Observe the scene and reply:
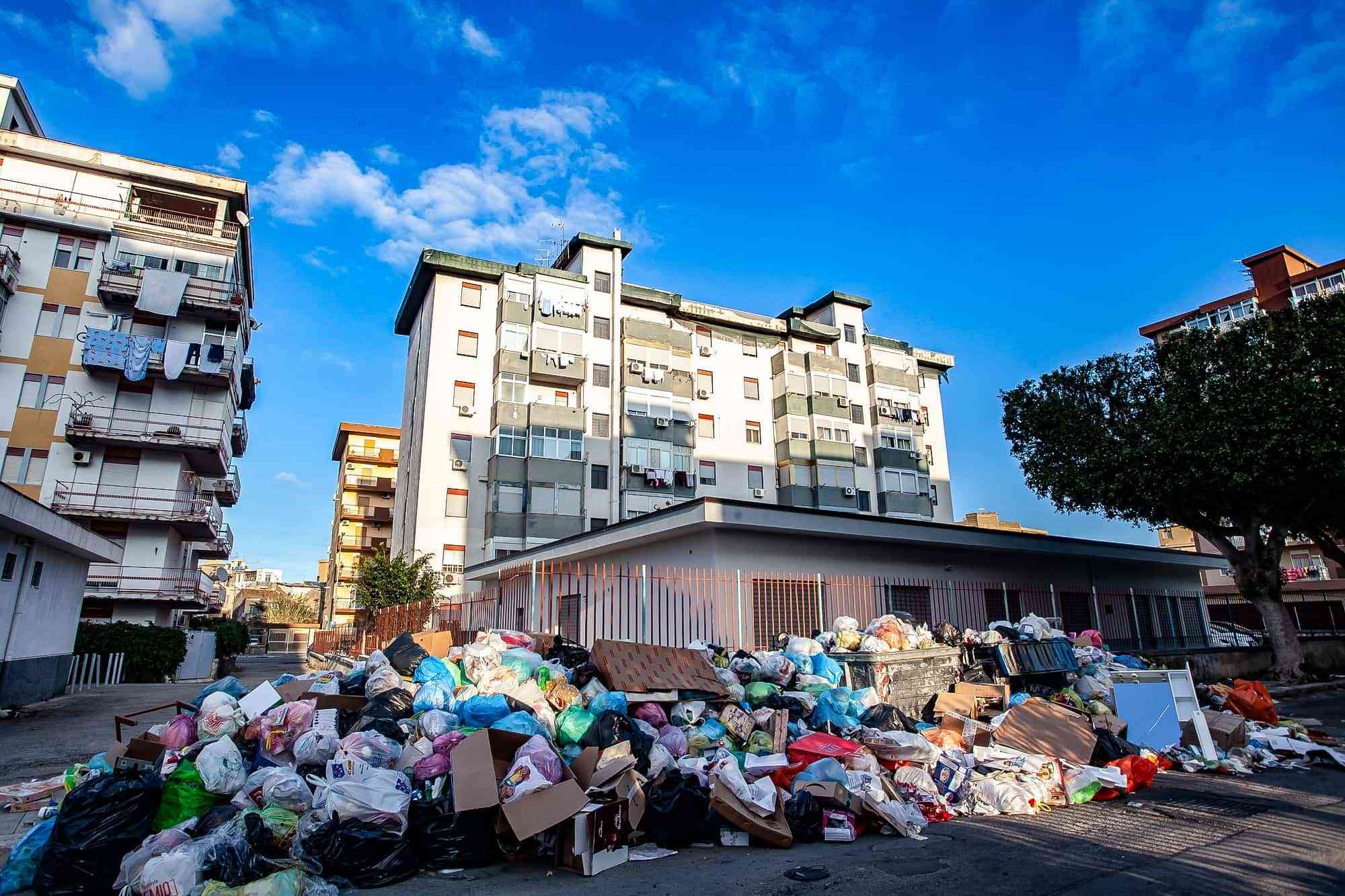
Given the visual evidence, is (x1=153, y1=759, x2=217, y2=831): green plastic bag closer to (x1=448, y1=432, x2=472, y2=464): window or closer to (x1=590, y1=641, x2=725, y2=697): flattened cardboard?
(x1=590, y1=641, x2=725, y2=697): flattened cardboard

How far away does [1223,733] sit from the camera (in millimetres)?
8625

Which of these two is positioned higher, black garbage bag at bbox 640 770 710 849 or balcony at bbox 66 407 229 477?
balcony at bbox 66 407 229 477

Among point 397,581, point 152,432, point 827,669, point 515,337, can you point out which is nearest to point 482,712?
point 827,669

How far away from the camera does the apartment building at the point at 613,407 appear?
2900 centimetres

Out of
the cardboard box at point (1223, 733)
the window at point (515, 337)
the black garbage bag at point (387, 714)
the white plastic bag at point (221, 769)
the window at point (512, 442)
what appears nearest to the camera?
the white plastic bag at point (221, 769)

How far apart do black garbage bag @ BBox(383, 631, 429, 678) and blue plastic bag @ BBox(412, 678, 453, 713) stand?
Answer: 84 cm

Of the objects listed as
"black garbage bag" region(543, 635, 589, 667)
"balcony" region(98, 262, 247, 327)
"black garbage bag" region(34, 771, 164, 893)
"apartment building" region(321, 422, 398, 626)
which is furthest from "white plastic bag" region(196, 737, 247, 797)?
"apartment building" region(321, 422, 398, 626)

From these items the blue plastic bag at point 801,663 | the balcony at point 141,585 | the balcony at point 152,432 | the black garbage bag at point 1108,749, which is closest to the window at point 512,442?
the balcony at point 152,432

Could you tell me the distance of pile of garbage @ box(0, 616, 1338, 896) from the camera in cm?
467

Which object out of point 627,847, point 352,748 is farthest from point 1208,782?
point 352,748

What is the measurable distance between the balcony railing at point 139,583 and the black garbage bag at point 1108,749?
28871 millimetres

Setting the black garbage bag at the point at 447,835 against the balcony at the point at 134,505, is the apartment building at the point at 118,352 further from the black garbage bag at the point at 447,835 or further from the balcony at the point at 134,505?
the black garbage bag at the point at 447,835

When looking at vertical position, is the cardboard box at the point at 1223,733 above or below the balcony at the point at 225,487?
below

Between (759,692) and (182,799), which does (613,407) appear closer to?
(759,692)
